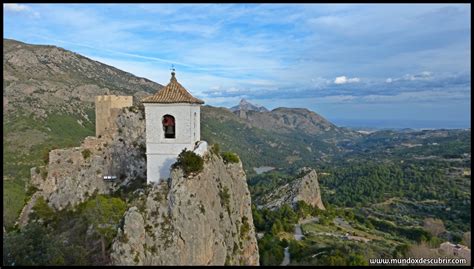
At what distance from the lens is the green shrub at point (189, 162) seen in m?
20.8

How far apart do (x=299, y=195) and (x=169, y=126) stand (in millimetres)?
62438

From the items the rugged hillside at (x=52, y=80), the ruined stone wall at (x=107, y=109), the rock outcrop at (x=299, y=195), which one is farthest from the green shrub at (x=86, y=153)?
the rugged hillside at (x=52, y=80)

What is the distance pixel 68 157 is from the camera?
85.1 feet

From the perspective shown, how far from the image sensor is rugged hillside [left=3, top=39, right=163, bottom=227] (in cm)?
8325

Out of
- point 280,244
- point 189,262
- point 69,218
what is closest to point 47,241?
point 69,218

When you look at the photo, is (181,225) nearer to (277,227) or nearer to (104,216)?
(104,216)

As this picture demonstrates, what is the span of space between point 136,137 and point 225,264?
1023cm

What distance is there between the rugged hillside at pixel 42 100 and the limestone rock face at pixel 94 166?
1234 inches

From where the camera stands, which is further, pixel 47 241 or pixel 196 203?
pixel 196 203

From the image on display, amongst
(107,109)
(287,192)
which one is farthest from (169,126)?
(287,192)

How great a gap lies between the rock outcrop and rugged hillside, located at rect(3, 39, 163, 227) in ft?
137

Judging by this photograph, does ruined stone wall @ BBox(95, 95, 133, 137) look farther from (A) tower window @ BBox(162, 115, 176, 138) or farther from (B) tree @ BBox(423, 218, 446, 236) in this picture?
(B) tree @ BBox(423, 218, 446, 236)

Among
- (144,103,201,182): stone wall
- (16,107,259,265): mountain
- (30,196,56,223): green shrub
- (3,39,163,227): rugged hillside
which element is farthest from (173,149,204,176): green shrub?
(3,39,163,227): rugged hillside

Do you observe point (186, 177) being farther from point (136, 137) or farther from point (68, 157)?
point (68, 157)
